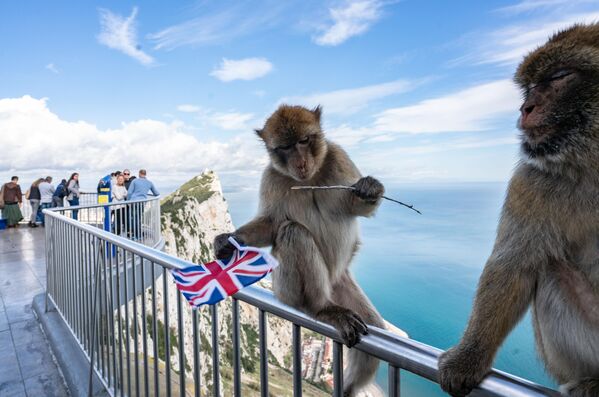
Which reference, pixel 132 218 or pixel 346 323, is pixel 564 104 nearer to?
pixel 346 323

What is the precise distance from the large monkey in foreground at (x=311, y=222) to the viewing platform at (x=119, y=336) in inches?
13.7

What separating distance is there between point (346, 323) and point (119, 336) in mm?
1861

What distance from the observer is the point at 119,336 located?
105 inches

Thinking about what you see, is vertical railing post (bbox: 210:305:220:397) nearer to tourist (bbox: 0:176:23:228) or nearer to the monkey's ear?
the monkey's ear

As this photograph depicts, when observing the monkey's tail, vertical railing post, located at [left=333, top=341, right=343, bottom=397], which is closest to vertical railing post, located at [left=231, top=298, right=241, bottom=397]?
vertical railing post, located at [left=333, top=341, right=343, bottom=397]

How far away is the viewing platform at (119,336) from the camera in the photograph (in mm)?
1169

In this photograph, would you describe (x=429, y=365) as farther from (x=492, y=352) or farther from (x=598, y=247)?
(x=598, y=247)

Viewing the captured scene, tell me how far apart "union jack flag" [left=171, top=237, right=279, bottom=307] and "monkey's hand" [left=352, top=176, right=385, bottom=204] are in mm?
608

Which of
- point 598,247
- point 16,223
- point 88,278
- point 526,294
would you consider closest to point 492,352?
point 526,294

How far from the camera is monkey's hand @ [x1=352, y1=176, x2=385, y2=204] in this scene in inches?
77.5

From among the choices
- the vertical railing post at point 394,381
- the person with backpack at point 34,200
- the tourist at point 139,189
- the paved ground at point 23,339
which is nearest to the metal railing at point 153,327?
the vertical railing post at point 394,381

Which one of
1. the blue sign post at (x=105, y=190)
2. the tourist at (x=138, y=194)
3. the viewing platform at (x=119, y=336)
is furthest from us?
the blue sign post at (x=105, y=190)

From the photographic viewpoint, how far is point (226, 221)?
59.6 metres

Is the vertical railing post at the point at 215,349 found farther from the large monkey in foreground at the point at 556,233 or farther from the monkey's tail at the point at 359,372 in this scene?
the large monkey in foreground at the point at 556,233
